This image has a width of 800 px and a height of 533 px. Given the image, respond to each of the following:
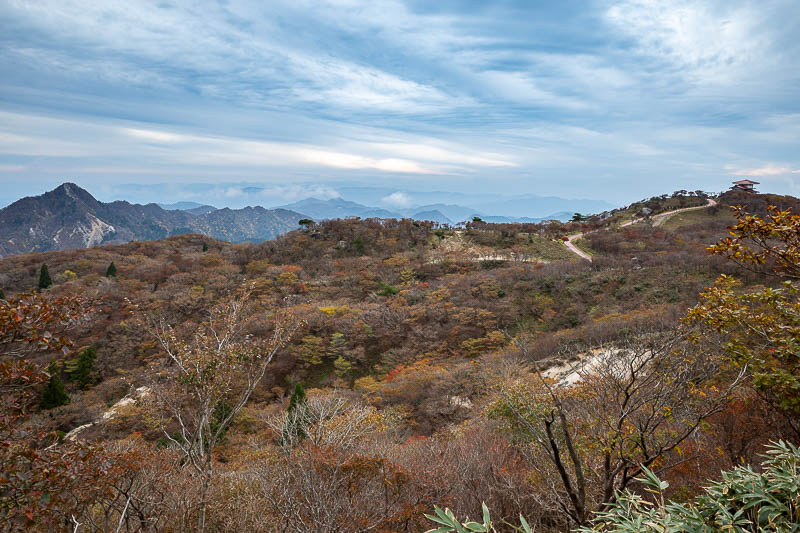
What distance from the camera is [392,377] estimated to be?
20391 millimetres

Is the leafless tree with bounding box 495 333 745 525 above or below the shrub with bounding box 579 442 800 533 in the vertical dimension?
below

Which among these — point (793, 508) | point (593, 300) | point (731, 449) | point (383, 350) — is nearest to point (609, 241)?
point (593, 300)

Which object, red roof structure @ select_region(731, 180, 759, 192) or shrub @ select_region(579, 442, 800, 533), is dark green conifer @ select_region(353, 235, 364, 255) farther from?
red roof structure @ select_region(731, 180, 759, 192)

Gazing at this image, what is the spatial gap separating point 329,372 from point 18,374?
21.4 meters

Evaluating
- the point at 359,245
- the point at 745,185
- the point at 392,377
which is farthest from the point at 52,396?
the point at 745,185

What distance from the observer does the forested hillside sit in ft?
15.2

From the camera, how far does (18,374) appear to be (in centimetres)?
362

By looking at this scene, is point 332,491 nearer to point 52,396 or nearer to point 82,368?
point 52,396

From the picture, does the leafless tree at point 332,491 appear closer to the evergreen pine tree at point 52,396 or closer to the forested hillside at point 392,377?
the forested hillside at point 392,377

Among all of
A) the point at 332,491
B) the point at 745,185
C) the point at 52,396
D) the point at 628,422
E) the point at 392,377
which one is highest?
the point at 745,185

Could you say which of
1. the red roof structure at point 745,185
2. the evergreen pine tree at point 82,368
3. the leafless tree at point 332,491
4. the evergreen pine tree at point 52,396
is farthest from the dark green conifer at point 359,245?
the red roof structure at point 745,185

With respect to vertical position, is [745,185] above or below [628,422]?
above

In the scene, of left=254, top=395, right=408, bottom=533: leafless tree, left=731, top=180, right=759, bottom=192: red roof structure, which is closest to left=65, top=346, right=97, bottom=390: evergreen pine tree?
left=254, top=395, right=408, bottom=533: leafless tree

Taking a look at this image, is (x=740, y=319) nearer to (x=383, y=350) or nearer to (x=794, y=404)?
(x=794, y=404)
